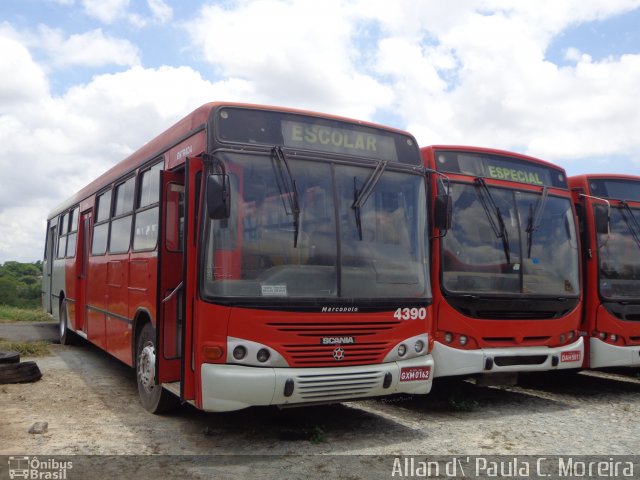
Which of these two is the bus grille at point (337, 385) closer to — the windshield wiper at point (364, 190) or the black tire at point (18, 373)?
the windshield wiper at point (364, 190)

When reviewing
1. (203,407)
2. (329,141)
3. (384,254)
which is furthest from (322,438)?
(329,141)

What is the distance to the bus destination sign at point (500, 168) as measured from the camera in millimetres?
8234

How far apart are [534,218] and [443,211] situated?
175cm

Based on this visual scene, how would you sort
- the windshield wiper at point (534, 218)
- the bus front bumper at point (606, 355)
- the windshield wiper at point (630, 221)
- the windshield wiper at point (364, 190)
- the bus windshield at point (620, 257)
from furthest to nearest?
1. the windshield wiper at point (630, 221)
2. the bus windshield at point (620, 257)
3. the bus front bumper at point (606, 355)
4. the windshield wiper at point (534, 218)
5. the windshield wiper at point (364, 190)

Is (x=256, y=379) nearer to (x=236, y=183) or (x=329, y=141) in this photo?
(x=236, y=183)

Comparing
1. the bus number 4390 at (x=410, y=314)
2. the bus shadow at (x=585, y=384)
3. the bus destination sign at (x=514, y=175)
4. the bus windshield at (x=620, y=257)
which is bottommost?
the bus shadow at (x=585, y=384)

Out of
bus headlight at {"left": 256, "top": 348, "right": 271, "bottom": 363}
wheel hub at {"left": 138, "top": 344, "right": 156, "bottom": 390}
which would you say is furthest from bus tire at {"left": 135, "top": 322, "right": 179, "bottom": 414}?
bus headlight at {"left": 256, "top": 348, "right": 271, "bottom": 363}

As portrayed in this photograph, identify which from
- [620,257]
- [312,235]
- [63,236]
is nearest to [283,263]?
[312,235]

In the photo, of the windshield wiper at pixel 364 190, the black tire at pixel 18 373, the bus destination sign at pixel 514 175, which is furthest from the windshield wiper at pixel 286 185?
the black tire at pixel 18 373

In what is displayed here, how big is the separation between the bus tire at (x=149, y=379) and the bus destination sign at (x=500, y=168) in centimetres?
399

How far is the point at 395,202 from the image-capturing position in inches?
265

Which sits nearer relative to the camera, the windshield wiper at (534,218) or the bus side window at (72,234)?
the windshield wiper at (534,218)

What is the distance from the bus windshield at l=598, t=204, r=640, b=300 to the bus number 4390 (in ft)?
12.0

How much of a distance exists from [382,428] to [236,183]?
3.02m
